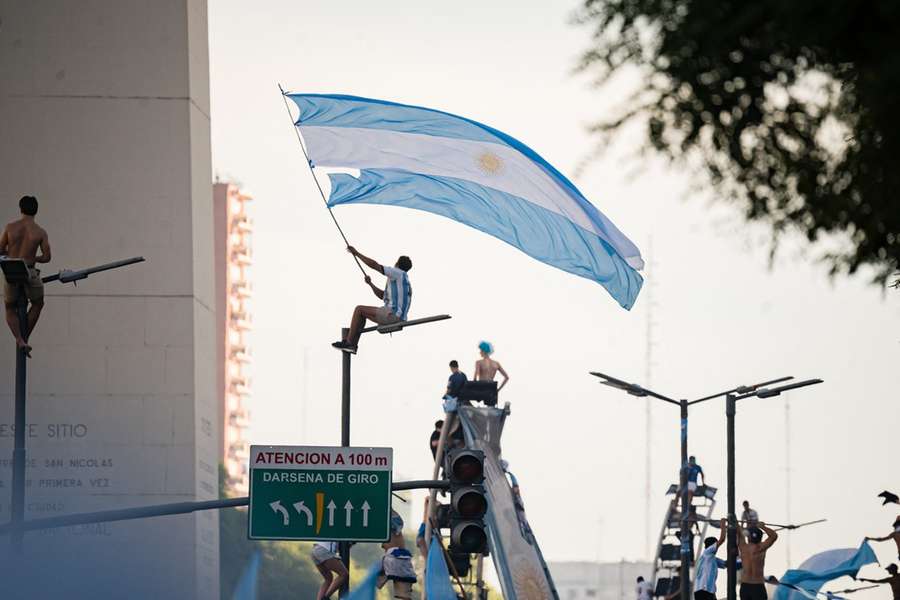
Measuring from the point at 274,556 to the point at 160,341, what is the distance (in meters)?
49.4

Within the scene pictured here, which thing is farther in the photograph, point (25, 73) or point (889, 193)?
point (25, 73)

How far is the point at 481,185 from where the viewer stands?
3108 cm

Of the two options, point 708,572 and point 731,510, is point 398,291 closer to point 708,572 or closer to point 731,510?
point 708,572

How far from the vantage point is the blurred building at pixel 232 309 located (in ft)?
509

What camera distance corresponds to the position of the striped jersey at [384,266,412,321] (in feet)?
86.9

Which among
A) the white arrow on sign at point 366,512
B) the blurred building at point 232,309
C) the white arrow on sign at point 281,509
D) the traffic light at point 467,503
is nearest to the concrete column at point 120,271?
the white arrow on sign at point 281,509

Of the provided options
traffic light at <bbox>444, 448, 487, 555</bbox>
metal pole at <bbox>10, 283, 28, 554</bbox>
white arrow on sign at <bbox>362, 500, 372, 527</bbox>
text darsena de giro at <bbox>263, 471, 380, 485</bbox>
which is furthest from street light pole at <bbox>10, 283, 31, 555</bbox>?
traffic light at <bbox>444, 448, 487, 555</bbox>

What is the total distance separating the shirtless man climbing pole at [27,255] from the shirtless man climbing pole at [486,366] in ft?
41.1

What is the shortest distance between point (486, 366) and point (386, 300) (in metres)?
9.57

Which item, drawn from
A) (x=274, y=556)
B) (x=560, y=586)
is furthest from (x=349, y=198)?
(x=560, y=586)

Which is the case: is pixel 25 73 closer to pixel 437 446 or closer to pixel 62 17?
pixel 62 17

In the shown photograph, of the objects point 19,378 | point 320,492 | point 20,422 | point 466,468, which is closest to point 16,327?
point 19,378

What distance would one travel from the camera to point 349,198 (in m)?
30.4

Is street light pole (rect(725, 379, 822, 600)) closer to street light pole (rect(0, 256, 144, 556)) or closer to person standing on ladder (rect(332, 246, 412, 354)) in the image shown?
person standing on ladder (rect(332, 246, 412, 354))
